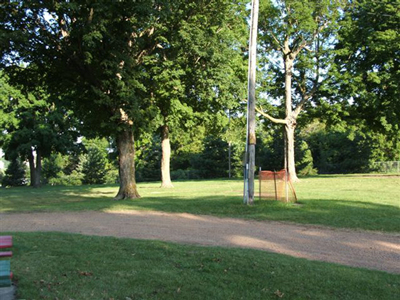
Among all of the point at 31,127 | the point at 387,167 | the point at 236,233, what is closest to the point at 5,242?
the point at 236,233

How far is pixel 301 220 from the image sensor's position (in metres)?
13.4

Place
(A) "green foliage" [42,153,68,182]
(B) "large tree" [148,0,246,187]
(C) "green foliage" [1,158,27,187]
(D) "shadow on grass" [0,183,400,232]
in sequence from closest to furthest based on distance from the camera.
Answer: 1. (D) "shadow on grass" [0,183,400,232]
2. (B) "large tree" [148,0,246,187]
3. (C) "green foliage" [1,158,27,187]
4. (A) "green foliage" [42,153,68,182]

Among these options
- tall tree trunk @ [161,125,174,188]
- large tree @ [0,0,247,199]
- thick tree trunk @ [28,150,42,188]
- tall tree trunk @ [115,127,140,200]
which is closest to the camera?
large tree @ [0,0,247,199]

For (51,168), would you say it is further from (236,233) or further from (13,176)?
(236,233)

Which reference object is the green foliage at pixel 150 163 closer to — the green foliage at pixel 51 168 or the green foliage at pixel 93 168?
the green foliage at pixel 93 168

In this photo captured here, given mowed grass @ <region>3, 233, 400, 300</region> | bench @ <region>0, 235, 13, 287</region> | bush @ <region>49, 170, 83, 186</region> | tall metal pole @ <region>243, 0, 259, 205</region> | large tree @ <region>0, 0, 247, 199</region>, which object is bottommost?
bush @ <region>49, 170, 83, 186</region>

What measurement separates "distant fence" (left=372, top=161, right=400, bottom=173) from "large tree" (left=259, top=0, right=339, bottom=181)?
26.1 meters

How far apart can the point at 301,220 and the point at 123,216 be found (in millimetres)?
6049

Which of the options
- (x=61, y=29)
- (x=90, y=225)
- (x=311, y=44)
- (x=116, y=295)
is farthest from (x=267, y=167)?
(x=116, y=295)

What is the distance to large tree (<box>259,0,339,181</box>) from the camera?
3183cm

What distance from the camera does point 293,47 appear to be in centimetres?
3466

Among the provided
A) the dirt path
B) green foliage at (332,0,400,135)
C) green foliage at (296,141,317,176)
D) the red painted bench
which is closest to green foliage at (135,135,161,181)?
green foliage at (296,141,317,176)

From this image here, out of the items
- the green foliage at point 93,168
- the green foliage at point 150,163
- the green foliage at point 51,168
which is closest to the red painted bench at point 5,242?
the green foliage at point 150,163

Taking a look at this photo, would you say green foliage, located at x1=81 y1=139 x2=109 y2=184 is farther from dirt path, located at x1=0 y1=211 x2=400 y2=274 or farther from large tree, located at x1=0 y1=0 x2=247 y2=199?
dirt path, located at x1=0 y1=211 x2=400 y2=274
